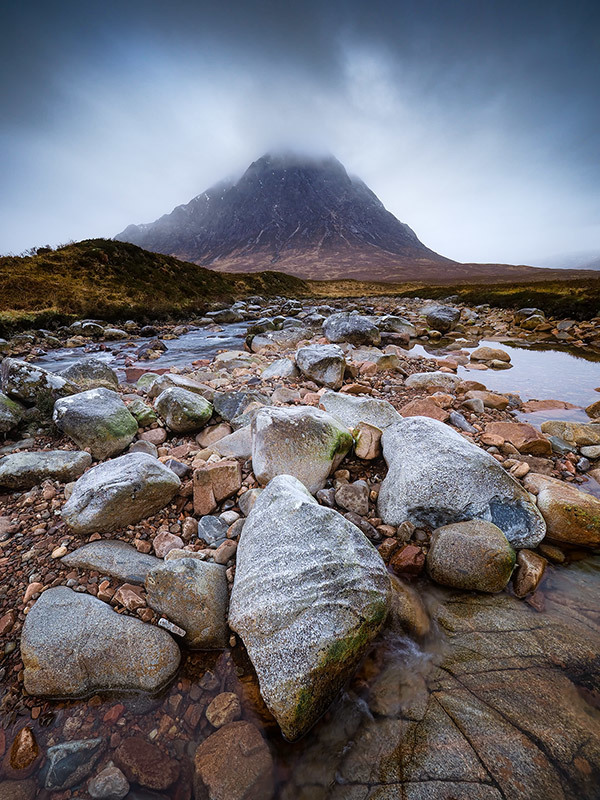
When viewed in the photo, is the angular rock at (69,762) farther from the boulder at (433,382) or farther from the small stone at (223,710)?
the boulder at (433,382)

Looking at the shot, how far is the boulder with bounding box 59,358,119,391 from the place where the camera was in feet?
22.1

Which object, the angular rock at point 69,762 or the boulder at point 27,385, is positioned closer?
the angular rock at point 69,762

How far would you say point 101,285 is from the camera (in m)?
25.0

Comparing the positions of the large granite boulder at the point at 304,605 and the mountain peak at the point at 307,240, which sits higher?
the mountain peak at the point at 307,240

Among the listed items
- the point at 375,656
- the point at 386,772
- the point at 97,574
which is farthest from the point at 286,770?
the point at 97,574

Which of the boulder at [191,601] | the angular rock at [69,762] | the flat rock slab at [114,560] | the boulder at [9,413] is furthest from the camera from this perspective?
the boulder at [9,413]

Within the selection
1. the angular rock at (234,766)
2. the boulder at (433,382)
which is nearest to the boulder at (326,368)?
the boulder at (433,382)

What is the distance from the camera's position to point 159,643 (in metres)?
2.18

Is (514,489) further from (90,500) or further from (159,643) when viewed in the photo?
(90,500)

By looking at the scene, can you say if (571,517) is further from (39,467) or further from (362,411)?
(39,467)

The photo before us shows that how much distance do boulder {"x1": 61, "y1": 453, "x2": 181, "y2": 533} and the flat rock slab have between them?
210mm

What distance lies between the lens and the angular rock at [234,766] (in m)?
1.70

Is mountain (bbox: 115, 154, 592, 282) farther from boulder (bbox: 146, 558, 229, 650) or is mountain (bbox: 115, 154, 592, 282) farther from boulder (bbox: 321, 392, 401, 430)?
boulder (bbox: 146, 558, 229, 650)

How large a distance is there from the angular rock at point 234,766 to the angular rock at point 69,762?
559 millimetres
